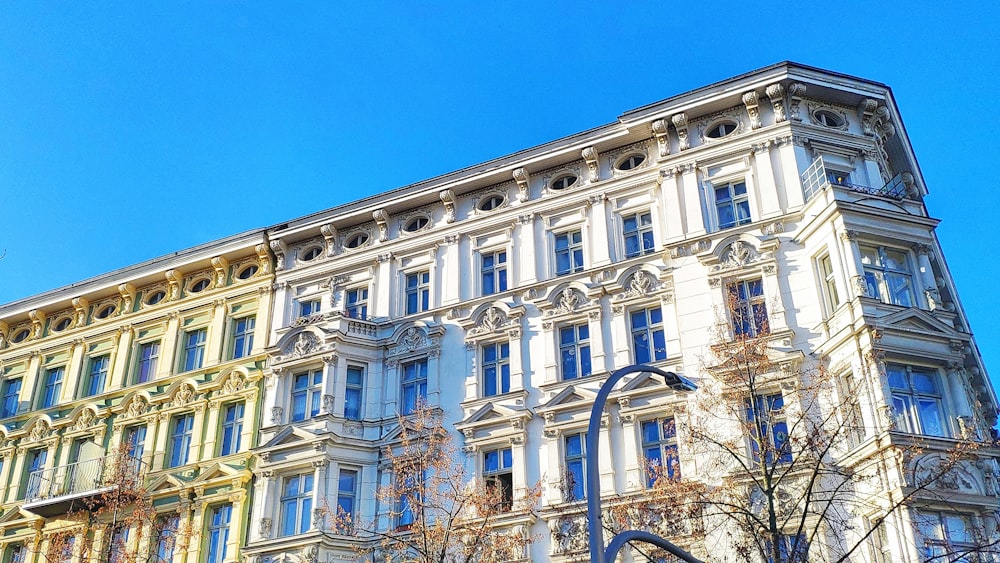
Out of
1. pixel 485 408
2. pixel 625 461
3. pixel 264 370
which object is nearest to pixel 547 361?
pixel 485 408

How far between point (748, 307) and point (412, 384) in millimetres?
10852

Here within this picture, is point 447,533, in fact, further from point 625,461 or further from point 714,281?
point 714,281

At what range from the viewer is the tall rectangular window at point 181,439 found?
34.3 m

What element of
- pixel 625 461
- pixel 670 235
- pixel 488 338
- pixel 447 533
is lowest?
pixel 447 533

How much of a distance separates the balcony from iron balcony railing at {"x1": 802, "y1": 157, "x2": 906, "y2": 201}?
22902 millimetres

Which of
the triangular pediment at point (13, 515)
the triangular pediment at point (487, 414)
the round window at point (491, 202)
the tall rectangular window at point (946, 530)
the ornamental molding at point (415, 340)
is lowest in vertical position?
the tall rectangular window at point (946, 530)

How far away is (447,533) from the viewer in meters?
24.0

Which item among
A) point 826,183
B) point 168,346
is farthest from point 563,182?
point 168,346

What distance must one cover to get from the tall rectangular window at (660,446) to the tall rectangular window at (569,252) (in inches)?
240

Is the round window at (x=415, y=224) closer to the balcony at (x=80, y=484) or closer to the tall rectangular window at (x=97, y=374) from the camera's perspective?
the balcony at (x=80, y=484)

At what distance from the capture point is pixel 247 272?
37656 millimetres

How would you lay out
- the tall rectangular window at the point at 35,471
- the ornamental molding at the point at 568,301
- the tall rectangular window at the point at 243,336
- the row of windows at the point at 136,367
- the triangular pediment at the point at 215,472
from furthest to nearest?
the tall rectangular window at the point at 35,471, the row of windows at the point at 136,367, the tall rectangular window at the point at 243,336, the triangular pediment at the point at 215,472, the ornamental molding at the point at 568,301

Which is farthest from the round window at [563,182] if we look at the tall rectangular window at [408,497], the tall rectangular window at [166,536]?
the tall rectangular window at [166,536]

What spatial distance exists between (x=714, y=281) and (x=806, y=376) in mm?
4015
